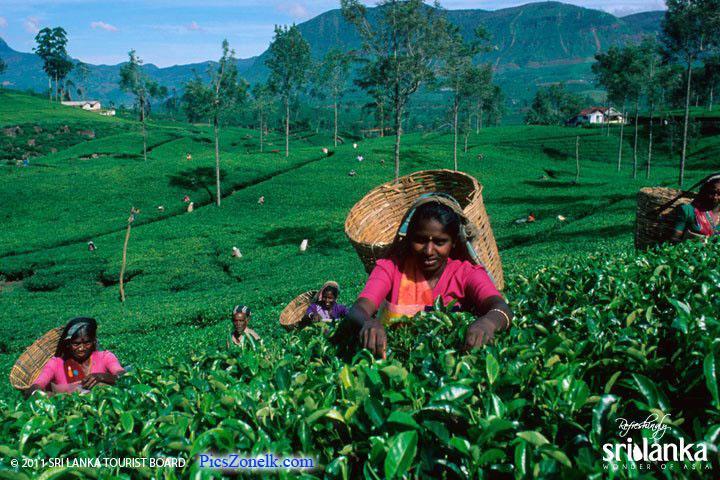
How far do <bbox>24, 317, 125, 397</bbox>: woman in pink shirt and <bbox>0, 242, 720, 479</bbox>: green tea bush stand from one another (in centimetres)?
307

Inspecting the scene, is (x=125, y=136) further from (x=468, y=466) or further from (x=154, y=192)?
(x=468, y=466)

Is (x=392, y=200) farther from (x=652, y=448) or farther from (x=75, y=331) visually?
(x=652, y=448)

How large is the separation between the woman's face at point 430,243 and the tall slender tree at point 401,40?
25.3 meters

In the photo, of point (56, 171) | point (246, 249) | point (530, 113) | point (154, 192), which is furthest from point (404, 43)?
point (530, 113)

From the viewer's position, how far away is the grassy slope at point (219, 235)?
1709cm

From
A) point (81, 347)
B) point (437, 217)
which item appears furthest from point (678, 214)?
point (81, 347)

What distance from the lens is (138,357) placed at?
12102mm

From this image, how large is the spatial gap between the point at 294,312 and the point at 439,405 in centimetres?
939

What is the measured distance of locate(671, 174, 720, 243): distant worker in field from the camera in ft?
23.2

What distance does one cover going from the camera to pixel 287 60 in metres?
66.6

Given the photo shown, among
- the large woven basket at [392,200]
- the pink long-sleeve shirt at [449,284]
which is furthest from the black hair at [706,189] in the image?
the pink long-sleeve shirt at [449,284]

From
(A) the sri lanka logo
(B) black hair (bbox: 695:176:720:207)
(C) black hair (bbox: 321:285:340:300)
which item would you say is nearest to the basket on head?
(C) black hair (bbox: 321:285:340:300)

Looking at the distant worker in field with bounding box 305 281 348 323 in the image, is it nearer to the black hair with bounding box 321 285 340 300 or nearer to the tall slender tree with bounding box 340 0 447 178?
the black hair with bounding box 321 285 340 300

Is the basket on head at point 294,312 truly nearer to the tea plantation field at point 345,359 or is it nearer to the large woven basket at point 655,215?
the tea plantation field at point 345,359
